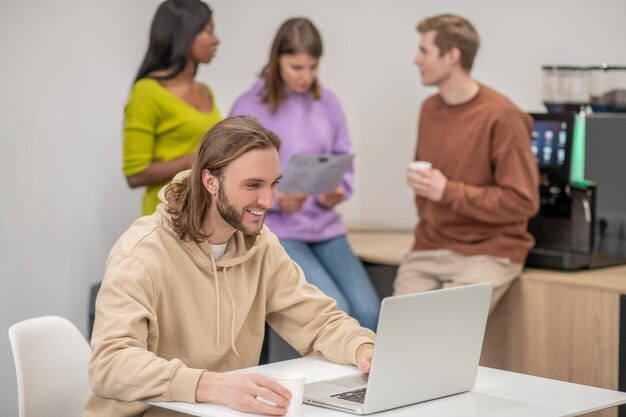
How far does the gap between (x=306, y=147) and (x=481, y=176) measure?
73cm

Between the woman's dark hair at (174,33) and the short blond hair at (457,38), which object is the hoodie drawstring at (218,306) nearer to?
the woman's dark hair at (174,33)

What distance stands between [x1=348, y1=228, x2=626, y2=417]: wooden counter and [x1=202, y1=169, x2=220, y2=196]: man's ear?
176cm

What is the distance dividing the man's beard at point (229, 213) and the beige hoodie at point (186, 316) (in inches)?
3.7

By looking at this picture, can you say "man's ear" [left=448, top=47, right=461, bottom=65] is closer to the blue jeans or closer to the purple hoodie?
the purple hoodie

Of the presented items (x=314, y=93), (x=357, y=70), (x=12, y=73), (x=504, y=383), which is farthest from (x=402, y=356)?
(x=357, y=70)

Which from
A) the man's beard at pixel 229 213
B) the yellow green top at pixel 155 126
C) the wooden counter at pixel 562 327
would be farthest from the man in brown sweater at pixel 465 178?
the man's beard at pixel 229 213

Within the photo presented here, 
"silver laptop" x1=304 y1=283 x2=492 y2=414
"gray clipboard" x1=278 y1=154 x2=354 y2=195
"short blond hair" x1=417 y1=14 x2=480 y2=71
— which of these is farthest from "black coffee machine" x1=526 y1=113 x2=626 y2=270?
"silver laptop" x1=304 y1=283 x2=492 y2=414

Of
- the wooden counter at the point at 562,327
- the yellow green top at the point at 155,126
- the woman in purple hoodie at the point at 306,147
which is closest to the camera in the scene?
the wooden counter at the point at 562,327

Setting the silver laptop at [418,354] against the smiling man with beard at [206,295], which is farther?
the smiling man with beard at [206,295]

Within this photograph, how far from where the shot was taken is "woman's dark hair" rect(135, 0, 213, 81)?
13.2 ft

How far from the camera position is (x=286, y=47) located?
4129 mm

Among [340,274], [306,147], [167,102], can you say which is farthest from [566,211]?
[167,102]

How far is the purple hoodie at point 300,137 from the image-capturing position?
4.18m

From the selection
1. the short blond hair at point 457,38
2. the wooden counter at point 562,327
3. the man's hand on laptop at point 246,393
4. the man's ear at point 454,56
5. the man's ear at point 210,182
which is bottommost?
the wooden counter at point 562,327
